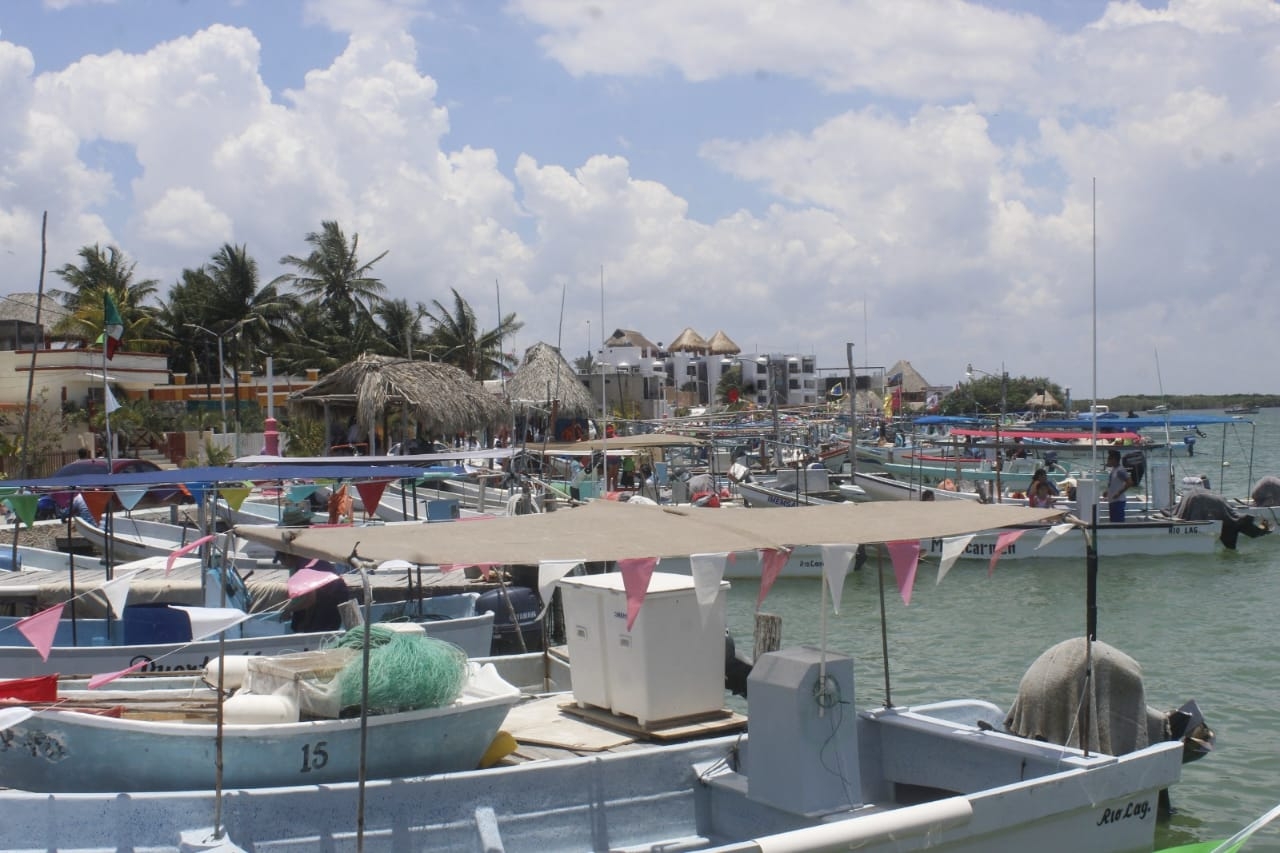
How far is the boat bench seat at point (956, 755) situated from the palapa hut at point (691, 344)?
123 metres

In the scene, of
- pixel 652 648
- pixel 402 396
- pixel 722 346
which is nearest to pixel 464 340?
pixel 402 396

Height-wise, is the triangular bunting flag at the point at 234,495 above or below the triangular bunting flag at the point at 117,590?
above

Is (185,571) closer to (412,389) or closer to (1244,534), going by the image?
(412,389)

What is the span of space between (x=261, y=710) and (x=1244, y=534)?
1180 inches

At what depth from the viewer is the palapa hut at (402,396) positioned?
26484 mm

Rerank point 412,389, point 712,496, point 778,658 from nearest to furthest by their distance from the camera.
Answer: point 778,658, point 412,389, point 712,496

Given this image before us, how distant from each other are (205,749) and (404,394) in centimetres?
1945

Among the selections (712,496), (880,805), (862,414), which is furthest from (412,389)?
(862,414)

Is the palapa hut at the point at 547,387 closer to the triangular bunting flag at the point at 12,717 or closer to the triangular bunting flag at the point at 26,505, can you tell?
the triangular bunting flag at the point at 26,505

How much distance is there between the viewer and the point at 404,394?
26.5 meters

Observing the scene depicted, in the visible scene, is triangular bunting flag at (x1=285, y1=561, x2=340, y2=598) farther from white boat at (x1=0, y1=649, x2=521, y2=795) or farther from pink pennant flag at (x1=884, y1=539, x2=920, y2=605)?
pink pennant flag at (x1=884, y1=539, x2=920, y2=605)

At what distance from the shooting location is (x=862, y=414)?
7106 centimetres

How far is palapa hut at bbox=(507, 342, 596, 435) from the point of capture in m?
40.2

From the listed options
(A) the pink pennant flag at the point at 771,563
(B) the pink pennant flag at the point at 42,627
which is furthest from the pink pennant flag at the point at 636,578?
(B) the pink pennant flag at the point at 42,627
